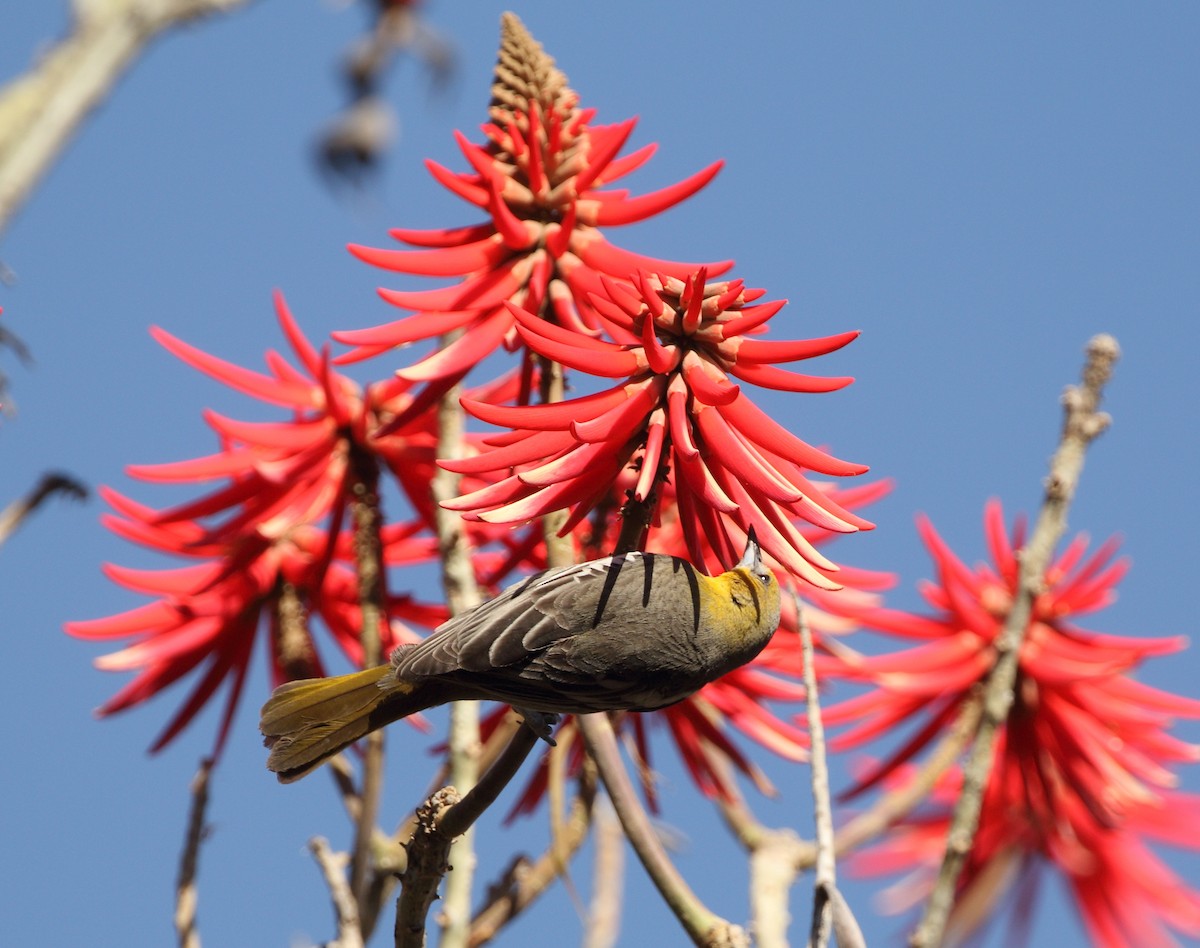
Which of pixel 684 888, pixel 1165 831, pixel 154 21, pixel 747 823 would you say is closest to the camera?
pixel 154 21

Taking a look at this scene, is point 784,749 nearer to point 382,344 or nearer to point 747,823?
point 747,823

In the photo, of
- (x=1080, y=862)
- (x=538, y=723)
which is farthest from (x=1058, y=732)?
(x=538, y=723)

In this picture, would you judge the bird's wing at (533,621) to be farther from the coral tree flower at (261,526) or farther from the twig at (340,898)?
the coral tree flower at (261,526)

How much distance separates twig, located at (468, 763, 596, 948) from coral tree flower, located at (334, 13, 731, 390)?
1139mm

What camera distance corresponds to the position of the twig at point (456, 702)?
378 centimetres

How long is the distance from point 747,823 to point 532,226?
171cm

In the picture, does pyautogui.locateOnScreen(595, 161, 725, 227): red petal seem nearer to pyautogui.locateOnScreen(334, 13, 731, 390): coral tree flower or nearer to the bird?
pyautogui.locateOnScreen(334, 13, 731, 390): coral tree flower

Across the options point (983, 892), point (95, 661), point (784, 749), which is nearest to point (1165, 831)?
point (983, 892)

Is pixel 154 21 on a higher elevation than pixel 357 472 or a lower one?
lower

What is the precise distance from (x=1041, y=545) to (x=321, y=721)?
6.61 ft

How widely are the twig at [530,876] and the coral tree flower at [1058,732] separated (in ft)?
4.19

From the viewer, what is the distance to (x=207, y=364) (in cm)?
446

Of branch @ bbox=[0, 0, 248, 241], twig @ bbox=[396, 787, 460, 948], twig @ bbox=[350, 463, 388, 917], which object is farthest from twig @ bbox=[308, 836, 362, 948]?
branch @ bbox=[0, 0, 248, 241]

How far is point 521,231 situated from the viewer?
3713 mm
